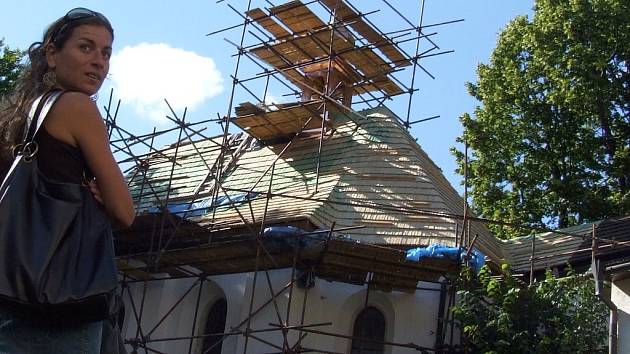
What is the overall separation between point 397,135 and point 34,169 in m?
18.9

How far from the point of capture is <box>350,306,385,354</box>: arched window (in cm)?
1867

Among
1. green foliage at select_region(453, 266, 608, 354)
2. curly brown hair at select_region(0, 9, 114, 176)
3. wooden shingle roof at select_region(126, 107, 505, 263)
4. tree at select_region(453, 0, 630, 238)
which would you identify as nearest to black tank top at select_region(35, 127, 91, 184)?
curly brown hair at select_region(0, 9, 114, 176)

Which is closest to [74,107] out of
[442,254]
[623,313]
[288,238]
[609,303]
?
[609,303]

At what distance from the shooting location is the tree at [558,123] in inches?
1168

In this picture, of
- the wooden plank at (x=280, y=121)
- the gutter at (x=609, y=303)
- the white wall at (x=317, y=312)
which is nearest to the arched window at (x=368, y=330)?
the white wall at (x=317, y=312)

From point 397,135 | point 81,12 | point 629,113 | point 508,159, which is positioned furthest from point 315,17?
point 81,12

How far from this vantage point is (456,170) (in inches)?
1277

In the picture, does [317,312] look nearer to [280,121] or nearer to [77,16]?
[280,121]

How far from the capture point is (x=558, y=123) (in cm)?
3077

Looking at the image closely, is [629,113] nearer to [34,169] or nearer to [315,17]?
[315,17]

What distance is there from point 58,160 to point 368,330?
16223 millimetres

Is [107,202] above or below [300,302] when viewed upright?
below

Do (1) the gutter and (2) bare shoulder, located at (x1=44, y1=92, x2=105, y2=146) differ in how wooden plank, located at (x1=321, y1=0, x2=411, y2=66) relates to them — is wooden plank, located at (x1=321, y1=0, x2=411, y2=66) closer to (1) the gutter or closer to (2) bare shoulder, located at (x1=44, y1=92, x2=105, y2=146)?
(1) the gutter

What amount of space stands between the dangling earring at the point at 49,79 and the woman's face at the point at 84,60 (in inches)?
0.9
